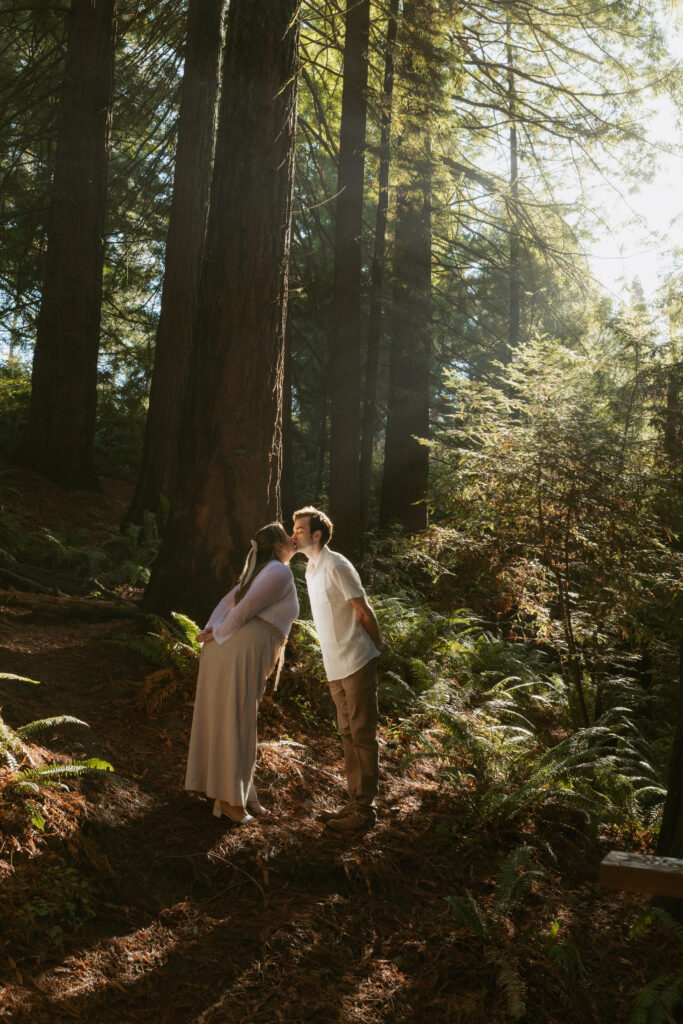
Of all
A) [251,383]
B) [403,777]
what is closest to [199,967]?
[403,777]

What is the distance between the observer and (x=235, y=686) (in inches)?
184

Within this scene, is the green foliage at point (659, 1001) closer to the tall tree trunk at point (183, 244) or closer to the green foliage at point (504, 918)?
the green foliage at point (504, 918)

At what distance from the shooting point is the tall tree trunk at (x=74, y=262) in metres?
12.6

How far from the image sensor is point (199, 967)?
11.8 feet

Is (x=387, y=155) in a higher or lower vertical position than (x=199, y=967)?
higher

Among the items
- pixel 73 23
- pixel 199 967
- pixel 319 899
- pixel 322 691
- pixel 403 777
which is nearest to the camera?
pixel 199 967

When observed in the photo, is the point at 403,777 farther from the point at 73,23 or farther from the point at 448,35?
the point at 73,23

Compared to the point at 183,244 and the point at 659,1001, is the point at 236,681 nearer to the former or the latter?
the point at 659,1001

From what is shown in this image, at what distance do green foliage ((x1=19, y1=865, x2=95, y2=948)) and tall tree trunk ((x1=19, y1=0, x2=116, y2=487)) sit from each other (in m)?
10.0

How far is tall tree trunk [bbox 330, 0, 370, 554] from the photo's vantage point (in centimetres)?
1243

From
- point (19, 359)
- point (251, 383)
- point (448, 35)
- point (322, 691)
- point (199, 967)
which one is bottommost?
point (199, 967)

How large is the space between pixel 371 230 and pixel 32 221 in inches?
284

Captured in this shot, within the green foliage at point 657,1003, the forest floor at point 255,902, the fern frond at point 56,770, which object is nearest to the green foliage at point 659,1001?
the green foliage at point 657,1003

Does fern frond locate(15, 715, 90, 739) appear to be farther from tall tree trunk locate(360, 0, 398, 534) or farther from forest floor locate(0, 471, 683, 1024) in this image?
tall tree trunk locate(360, 0, 398, 534)
